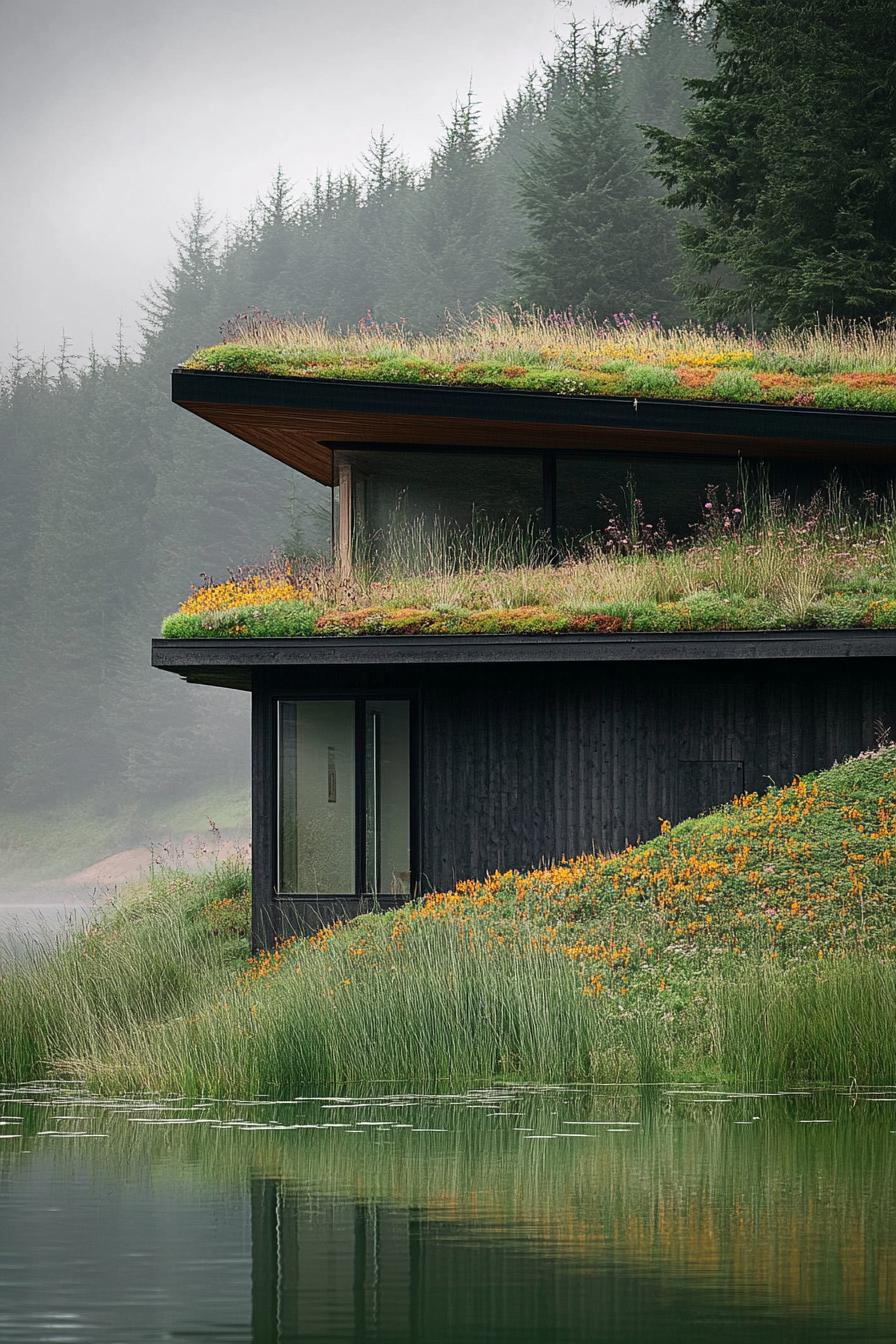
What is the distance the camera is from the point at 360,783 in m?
19.6

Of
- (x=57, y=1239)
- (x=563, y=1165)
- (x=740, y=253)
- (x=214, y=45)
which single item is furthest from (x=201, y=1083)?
(x=214, y=45)

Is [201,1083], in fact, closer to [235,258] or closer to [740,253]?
[740,253]

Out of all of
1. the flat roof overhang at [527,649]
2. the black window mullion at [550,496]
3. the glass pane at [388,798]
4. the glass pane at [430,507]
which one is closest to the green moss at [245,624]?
the flat roof overhang at [527,649]

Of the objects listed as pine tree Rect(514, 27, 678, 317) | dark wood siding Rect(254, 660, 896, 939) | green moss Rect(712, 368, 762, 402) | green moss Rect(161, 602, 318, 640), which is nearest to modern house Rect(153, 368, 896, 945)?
dark wood siding Rect(254, 660, 896, 939)

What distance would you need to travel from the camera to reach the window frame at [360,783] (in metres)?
19.4

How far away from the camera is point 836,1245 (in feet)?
25.1

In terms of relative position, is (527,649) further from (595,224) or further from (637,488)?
(595,224)

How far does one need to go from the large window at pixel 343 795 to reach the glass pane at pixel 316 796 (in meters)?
0.01

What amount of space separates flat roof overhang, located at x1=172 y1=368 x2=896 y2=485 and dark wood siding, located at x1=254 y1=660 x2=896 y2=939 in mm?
2944

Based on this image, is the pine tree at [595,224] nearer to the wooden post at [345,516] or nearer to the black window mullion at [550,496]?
the black window mullion at [550,496]

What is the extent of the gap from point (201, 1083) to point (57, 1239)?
478 centimetres

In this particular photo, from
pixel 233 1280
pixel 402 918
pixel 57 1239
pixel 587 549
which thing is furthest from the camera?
pixel 587 549

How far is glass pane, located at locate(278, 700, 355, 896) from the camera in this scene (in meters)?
19.5

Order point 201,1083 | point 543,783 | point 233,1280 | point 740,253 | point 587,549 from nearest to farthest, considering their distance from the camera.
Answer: point 233,1280 → point 201,1083 → point 543,783 → point 587,549 → point 740,253
